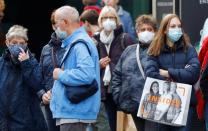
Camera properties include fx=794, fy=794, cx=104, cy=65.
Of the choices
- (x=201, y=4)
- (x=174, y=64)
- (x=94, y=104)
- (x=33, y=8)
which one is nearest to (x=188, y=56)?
(x=174, y=64)

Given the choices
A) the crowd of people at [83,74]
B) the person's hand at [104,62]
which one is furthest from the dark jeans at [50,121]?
the person's hand at [104,62]

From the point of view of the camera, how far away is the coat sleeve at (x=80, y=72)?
7887mm

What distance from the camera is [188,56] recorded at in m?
8.98

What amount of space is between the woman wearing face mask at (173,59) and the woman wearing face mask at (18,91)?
134cm

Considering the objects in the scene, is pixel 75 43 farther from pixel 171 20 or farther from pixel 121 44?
pixel 121 44

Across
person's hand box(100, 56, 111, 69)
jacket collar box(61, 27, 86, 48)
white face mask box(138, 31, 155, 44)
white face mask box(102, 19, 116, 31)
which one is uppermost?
jacket collar box(61, 27, 86, 48)

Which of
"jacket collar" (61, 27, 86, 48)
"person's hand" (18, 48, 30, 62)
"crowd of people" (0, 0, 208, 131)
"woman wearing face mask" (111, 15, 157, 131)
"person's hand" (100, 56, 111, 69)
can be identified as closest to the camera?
"crowd of people" (0, 0, 208, 131)

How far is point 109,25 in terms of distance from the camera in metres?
10.7

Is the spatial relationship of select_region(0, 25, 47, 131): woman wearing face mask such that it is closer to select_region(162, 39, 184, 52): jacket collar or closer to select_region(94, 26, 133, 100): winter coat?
select_region(162, 39, 184, 52): jacket collar

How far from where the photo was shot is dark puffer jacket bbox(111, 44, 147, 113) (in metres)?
9.40

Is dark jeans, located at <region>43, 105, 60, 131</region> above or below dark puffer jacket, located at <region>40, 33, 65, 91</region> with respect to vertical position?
below

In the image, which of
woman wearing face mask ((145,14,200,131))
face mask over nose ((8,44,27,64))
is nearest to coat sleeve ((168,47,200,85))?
woman wearing face mask ((145,14,200,131))

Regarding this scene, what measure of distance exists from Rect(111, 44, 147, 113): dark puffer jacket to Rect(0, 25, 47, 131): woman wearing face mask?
40.7 inches

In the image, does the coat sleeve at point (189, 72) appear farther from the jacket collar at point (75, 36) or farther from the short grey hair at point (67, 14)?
the short grey hair at point (67, 14)
